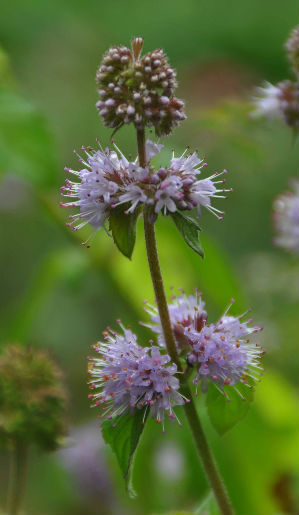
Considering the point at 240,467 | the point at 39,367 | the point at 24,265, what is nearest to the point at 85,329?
the point at 24,265

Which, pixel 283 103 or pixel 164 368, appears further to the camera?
pixel 283 103

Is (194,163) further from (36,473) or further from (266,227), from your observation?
(266,227)

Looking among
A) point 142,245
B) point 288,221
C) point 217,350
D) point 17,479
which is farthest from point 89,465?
point 217,350

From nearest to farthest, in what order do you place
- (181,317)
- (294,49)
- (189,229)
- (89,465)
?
(189,229) < (181,317) < (294,49) < (89,465)

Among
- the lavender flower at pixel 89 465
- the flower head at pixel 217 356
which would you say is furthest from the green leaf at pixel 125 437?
the lavender flower at pixel 89 465

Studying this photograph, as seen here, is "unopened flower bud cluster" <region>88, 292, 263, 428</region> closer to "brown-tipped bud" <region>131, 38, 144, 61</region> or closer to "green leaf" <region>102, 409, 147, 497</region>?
"green leaf" <region>102, 409, 147, 497</region>

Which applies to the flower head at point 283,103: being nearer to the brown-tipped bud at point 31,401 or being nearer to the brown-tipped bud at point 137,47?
the brown-tipped bud at point 137,47

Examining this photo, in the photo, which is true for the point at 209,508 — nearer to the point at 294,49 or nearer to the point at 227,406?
the point at 227,406
